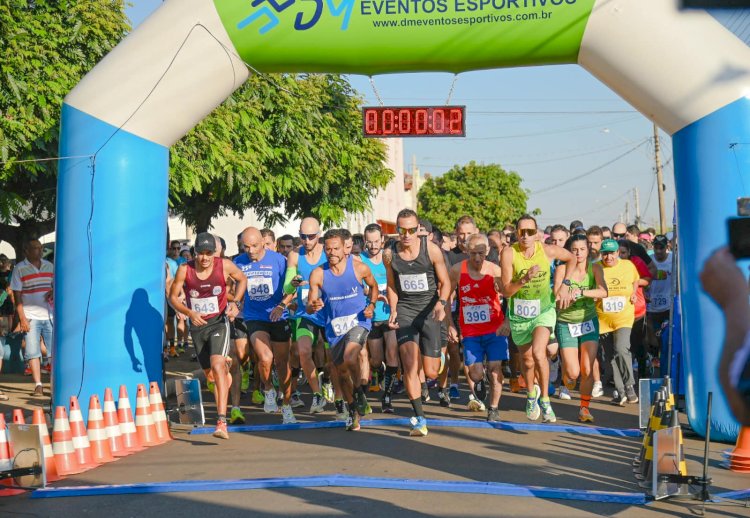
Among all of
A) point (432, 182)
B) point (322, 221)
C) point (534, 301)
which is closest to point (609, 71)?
point (534, 301)

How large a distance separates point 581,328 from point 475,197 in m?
71.0

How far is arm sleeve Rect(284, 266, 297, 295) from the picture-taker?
12109mm

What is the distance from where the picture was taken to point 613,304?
1251 centimetres

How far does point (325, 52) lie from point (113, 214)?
2.71m

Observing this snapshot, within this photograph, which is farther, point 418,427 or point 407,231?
point 407,231

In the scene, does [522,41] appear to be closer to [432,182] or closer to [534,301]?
[534,301]

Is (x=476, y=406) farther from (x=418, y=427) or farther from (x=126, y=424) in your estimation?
(x=126, y=424)

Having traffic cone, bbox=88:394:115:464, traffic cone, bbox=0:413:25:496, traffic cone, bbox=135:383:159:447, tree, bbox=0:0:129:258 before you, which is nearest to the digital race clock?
traffic cone, bbox=135:383:159:447

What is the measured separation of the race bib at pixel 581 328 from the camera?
1182 centimetres

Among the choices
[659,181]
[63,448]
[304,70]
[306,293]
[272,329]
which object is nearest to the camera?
[63,448]

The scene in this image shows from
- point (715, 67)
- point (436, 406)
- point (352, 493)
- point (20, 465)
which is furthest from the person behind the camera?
point (436, 406)

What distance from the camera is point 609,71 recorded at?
10.3 meters

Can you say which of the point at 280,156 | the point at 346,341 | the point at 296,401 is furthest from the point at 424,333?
the point at 280,156

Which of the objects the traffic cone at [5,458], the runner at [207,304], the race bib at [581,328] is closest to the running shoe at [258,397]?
the runner at [207,304]
